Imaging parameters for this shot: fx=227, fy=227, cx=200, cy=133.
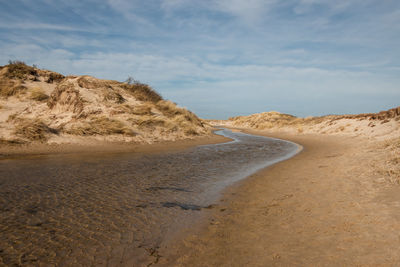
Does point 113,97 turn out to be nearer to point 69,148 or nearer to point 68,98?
point 68,98

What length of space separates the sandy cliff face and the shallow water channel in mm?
3482

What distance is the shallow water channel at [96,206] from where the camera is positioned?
2.86m

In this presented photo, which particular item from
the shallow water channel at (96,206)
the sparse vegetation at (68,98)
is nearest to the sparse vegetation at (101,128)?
the sparse vegetation at (68,98)

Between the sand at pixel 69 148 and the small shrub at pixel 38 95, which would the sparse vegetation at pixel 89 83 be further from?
the sand at pixel 69 148

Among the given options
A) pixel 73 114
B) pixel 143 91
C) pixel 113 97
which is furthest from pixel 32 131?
pixel 143 91

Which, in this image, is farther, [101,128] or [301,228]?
[101,128]

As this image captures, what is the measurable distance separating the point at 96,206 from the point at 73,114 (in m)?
11.7

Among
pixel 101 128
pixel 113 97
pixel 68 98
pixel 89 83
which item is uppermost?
pixel 89 83

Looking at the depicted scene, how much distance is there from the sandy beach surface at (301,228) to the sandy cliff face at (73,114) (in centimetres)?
960

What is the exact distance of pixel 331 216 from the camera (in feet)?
12.0

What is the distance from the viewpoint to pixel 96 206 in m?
4.30

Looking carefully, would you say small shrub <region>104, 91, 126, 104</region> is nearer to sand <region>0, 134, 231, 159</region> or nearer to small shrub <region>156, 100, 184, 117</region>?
small shrub <region>156, 100, 184, 117</region>

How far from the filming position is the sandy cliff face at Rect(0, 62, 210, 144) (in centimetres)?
1104

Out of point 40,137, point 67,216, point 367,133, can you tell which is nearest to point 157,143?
point 40,137
